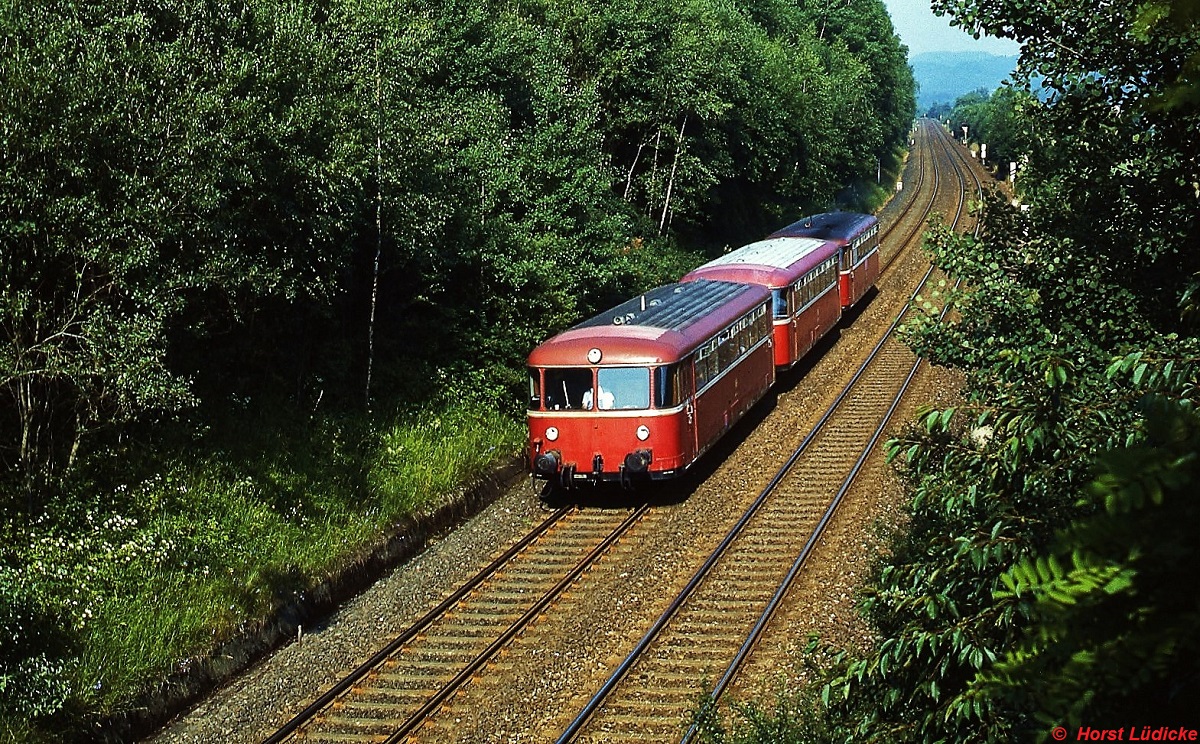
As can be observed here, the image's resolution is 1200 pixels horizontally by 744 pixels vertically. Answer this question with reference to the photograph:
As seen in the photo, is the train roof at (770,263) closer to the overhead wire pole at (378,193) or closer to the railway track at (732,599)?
the railway track at (732,599)

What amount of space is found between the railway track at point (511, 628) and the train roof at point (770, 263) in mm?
6325

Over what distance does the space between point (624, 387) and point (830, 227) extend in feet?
54.7

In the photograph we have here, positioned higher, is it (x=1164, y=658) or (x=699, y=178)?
(x=699, y=178)

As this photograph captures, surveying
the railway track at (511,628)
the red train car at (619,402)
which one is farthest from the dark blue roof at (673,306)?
the railway track at (511,628)

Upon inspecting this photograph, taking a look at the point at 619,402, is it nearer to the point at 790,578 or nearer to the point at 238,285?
the point at 790,578

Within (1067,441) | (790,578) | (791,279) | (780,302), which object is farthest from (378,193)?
(1067,441)

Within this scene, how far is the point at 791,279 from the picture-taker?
2445 centimetres

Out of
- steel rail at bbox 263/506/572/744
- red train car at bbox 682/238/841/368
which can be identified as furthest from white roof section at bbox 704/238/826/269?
steel rail at bbox 263/506/572/744

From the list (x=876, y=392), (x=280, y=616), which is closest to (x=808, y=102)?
(x=876, y=392)

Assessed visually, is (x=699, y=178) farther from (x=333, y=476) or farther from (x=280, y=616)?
(x=280, y=616)

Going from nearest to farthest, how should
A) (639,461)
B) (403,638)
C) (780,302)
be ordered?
(403,638), (639,461), (780,302)

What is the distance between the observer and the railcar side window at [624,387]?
56.2ft

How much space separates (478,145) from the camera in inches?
879

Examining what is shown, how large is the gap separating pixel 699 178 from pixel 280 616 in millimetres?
22479
